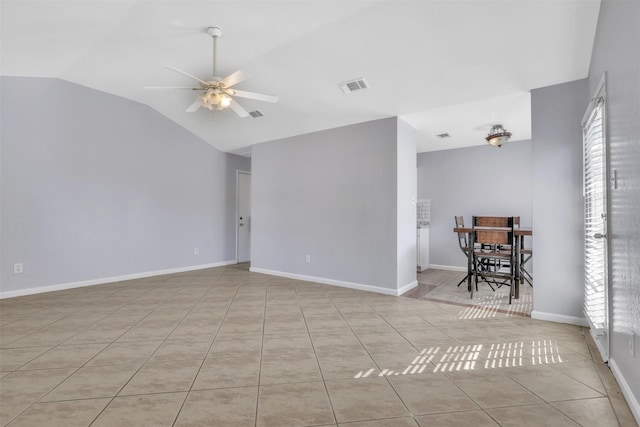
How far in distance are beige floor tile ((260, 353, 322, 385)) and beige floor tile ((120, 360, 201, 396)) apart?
0.47m

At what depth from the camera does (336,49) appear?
10.5ft

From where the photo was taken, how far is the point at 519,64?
9.72ft

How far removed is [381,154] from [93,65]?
393 centimetres

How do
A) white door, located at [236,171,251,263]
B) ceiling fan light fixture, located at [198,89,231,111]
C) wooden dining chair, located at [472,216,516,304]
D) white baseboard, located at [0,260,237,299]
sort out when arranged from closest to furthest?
1. ceiling fan light fixture, located at [198,89,231,111]
2. wooden dining chair, located at [472,216,516,304]
3. white baseboard, located at [0,260,237,299]
4. white door, located at [236,171,251,263]

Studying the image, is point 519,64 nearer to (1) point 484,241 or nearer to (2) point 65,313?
(1) point 484,241

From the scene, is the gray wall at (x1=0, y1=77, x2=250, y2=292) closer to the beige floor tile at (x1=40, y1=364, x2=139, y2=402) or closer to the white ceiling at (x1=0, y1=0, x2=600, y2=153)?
the white ceiling at (x1=0, y1=0, x2=600, y2=153)

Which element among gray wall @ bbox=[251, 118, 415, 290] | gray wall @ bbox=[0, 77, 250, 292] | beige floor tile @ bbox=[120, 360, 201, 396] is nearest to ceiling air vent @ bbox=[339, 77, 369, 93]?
gray wall @ bbox=[251, 118, 415, 290]

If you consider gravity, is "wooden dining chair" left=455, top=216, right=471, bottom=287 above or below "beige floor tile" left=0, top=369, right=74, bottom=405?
above

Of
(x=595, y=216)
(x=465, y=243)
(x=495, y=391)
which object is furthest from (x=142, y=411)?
(x=465, y=243)

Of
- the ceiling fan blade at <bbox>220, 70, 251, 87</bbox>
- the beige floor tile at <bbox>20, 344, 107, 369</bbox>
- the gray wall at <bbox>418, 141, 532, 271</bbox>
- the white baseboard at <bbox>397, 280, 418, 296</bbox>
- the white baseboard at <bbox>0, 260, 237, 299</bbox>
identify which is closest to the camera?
the beige floor tile at <bbox>20, 344, 107, 369</bbox>

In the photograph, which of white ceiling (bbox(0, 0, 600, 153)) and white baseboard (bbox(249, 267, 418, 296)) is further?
white baseboard (bbox(249, 267, 418, 296))

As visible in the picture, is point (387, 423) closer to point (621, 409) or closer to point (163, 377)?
point (621, 409)

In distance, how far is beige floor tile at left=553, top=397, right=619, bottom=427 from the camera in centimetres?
156

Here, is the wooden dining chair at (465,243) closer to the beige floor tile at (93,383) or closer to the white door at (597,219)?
the white door at (597,219)
